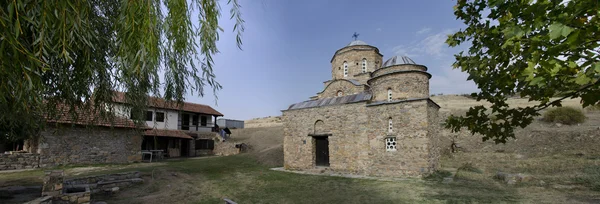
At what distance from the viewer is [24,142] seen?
14461 mm

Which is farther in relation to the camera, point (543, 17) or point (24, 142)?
point (24, 142)

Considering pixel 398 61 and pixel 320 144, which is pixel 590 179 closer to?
pixel 398 61

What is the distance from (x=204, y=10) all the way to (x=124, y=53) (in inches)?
43.0

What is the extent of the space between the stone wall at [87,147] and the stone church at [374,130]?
8.53 meters

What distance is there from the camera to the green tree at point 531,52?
6.57 feet

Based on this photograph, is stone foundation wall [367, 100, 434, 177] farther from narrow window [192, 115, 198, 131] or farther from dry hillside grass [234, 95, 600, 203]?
narrow window [192, 115, 198, 131]

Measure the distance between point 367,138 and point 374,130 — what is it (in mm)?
489

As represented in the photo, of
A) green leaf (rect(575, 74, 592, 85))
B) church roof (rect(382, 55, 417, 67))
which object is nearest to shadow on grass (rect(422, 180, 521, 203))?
green leaf (rect(575, 74, 592, 85))

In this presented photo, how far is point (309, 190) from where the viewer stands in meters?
9.09

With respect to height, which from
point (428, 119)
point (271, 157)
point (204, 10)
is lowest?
point (271, 157)

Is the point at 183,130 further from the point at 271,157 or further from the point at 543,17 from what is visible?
the point at 543,17

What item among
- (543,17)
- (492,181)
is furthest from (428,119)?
(543,17)

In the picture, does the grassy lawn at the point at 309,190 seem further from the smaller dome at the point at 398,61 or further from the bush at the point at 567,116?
the bush at the point at 567,116

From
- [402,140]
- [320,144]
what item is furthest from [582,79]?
[320,144]
